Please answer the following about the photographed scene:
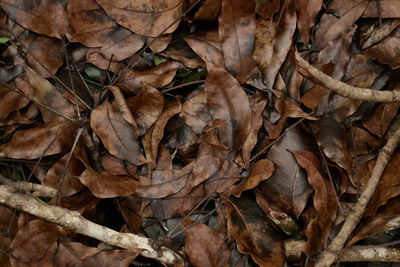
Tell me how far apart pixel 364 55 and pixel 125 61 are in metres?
0.91

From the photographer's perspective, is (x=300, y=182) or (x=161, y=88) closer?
(x=300, y=182)

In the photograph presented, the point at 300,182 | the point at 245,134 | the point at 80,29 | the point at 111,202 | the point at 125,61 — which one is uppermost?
the point at 80,29

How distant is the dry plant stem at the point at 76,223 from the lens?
150cm

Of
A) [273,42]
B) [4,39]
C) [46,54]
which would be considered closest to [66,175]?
[46,54]

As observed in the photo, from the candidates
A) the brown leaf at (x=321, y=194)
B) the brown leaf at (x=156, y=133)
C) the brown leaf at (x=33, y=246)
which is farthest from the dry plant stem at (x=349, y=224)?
the brown leaf at (x=33, y=246)

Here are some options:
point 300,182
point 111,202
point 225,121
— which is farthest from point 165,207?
point 300,182

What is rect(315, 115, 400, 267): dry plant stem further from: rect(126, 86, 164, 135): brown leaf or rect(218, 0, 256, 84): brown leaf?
rect(126, 86, 164, 135): brown leaf

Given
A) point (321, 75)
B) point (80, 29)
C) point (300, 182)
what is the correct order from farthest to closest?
1. point (80, 29)
2. point (300, 182)
3. point (321, 75)

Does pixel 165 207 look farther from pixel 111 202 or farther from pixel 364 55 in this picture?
pixel 364 55

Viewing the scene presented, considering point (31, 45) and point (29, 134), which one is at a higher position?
point (31, 45)

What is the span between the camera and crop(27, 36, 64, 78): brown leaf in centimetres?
171

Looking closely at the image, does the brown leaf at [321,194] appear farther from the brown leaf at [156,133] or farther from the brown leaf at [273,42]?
the brown leaf at [156,133]

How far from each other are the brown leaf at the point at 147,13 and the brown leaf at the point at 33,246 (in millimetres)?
807

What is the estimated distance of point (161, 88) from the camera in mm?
1692
